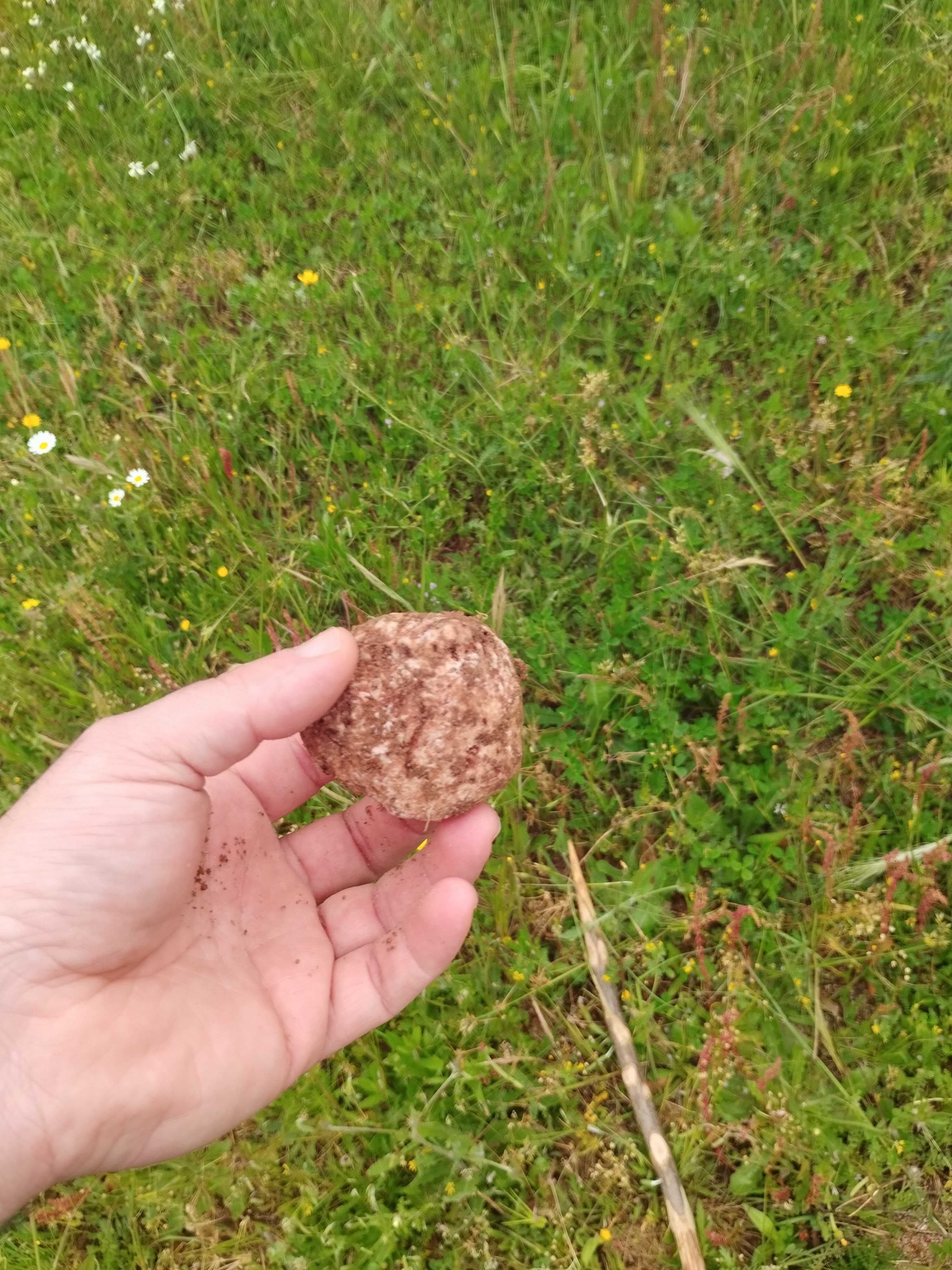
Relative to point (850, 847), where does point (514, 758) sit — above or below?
above

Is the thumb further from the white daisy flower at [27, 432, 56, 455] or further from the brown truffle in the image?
the white daisy flower at [27, 432, 56, 455]

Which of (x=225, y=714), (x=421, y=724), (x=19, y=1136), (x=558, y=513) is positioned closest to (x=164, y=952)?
(x=19, y=1136)

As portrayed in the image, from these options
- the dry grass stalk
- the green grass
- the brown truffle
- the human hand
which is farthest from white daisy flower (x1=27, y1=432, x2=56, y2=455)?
the dry grass stalk

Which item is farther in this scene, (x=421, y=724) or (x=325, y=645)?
(x=421, y=724)

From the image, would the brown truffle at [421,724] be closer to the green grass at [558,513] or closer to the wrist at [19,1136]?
the green grass at [558,513]

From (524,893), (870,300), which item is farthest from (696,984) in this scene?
(870,300)

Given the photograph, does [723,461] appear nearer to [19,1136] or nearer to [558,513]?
[558,513]

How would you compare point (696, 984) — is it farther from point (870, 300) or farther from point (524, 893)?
point (870, 300)

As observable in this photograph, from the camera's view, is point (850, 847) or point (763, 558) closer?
point (850, 847)

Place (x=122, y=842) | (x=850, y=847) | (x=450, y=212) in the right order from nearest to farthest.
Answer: (x=122, y=842), (x=850, y=847), (x=450, y=212)
